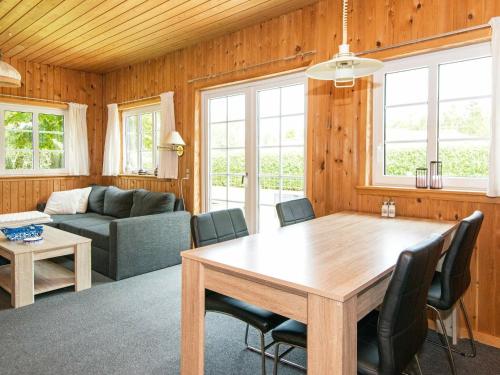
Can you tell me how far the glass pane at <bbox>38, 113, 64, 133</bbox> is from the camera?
5488 millimetres

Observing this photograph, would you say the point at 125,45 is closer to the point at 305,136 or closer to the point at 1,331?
the point at 305,136

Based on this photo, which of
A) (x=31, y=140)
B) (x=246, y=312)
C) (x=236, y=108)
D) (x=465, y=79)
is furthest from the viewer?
(x=31, y=140)

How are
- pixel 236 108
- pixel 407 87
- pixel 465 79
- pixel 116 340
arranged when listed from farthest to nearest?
pixel 236 108
pixel 407 87
pixel 465 79
pixel 116 340

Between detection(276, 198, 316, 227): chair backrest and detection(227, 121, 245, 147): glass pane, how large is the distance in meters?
1.43

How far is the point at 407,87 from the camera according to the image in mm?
2916

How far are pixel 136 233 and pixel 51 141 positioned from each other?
9.56ft

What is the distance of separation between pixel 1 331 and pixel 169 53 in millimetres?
3714

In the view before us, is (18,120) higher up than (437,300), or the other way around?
(18,120)

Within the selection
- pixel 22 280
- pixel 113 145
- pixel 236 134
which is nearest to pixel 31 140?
pixel 113 145

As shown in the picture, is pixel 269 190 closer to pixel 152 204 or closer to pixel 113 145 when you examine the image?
pixel 152 204

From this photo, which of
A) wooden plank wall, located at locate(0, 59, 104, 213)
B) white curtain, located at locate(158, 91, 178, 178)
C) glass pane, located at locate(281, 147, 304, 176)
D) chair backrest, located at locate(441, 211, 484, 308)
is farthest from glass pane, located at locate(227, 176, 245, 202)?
wooden plank wall, located at locate(0, 59, 104, 213)

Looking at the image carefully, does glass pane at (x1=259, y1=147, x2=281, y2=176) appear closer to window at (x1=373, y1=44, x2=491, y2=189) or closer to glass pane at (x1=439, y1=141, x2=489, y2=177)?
window at (x1=373, y1=44, x2=491, y2=189)

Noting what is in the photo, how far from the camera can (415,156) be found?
2.89m

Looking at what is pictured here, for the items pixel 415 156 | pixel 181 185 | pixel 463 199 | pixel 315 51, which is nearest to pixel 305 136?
pixel 315 51
